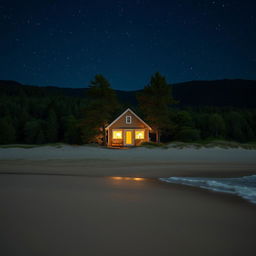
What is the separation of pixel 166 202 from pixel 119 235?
2008 mm

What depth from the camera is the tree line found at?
98.7 feet

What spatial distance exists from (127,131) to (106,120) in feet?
11.5

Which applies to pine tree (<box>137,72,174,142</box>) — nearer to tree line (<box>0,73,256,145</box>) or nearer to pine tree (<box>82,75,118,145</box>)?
tree line (<box>0,73,256,145</box>)

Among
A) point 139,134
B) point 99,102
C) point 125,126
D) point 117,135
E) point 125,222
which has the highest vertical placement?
point 99,102

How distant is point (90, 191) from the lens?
6.12 meters

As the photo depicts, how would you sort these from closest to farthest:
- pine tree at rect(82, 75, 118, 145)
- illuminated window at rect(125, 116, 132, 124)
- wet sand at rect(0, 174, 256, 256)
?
1. wet sand at rect(0, 174, 256, 256)
2. pine tree at rect(82, 75, 118, 145)
3. illuminated window at rect(125, 116, 132, 124)

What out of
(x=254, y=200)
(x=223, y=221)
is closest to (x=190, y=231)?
(x=223, y=221)

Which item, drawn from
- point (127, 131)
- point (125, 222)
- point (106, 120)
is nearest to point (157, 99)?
point (127, 131)

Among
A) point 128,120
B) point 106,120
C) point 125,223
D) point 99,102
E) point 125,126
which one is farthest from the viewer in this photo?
point 128,120

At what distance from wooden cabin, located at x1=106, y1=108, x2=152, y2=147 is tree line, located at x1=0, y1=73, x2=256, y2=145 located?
1.06 metres

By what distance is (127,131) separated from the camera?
3209cm

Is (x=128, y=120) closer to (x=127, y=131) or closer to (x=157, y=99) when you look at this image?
(x=127, y=131)

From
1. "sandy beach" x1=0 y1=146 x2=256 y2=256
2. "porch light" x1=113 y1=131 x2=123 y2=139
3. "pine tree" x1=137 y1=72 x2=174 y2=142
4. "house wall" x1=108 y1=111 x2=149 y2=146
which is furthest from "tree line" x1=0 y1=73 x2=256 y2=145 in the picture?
"sandy beach" x1=0 y1=146 x2=256 y2=256

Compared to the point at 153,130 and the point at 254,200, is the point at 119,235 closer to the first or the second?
the point at 254,200
